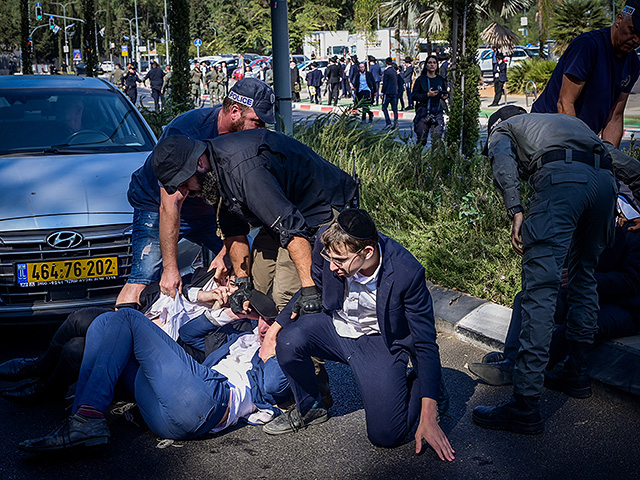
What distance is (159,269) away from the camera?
4.95m

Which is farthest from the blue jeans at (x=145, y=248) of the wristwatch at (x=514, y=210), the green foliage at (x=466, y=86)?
the green foliage at (x=466, y=86)

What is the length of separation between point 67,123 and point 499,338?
13.4ft

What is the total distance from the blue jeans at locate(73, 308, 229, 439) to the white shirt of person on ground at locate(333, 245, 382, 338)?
727mm

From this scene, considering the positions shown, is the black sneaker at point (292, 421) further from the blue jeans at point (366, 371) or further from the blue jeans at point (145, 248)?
the blue jeans at point (145, 248)

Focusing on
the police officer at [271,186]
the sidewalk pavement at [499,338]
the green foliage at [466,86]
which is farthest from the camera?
the green foliage at [466,86]

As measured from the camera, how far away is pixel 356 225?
3383mm

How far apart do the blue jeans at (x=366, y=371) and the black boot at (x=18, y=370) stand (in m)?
1.50

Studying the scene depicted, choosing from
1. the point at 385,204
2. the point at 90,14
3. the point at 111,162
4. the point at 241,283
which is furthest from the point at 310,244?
the point at 90,14

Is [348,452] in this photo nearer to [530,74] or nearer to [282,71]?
[282,71]

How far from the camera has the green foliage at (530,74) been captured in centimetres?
2667

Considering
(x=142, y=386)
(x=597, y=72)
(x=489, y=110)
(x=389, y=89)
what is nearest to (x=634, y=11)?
(x=597, y=72)

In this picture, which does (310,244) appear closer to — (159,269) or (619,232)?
(159,269)

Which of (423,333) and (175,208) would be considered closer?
(423,333)

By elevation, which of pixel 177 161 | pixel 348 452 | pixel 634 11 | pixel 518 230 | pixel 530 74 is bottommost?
pixel 348 452
